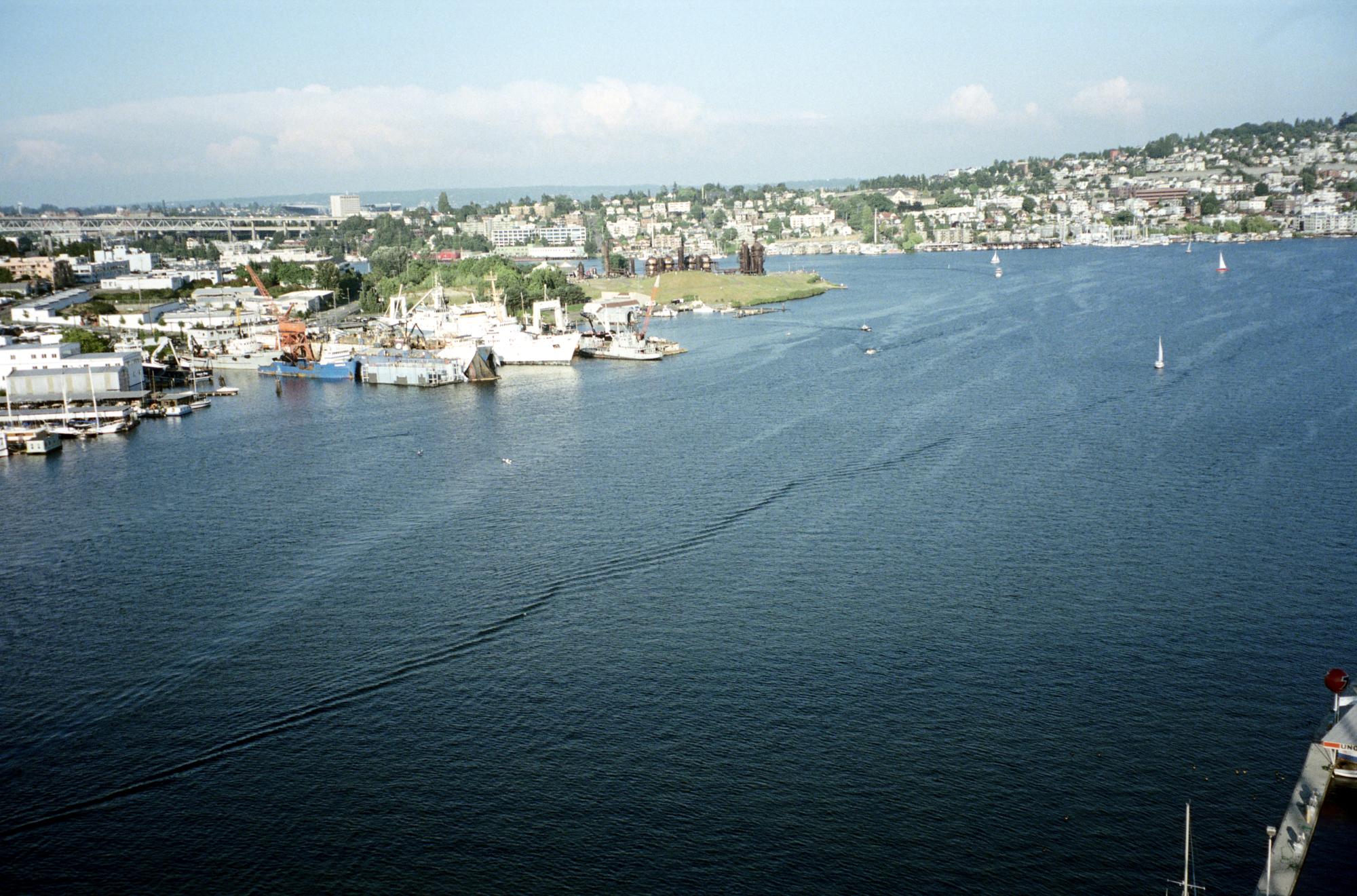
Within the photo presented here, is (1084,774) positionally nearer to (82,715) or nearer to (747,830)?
(747,830)

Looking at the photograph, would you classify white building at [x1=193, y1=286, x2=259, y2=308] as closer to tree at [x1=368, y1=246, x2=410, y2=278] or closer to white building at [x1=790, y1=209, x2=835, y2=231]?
tree at [x1=368, y1=246, x2=410, y2=278]

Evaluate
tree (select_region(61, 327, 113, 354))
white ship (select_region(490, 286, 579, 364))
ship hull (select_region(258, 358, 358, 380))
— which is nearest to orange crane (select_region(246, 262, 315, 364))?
ship hull (select_region(258, 358, 358, 380))

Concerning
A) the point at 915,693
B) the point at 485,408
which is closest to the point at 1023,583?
the point at 915,693

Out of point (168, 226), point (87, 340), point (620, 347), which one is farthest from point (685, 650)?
point (168, 226)

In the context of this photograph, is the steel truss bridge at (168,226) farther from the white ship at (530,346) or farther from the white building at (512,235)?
the white ship at (530,346)

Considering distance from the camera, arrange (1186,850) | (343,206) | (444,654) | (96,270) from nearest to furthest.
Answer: (1186,850) < (444,654) < (96,270) < (343,206)

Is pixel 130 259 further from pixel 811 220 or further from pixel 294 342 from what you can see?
pixel 811 220
